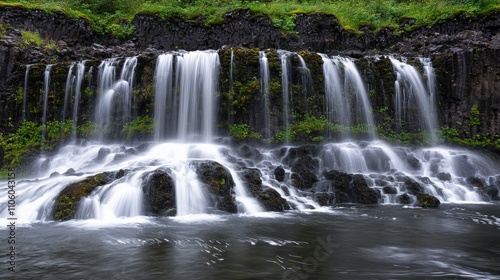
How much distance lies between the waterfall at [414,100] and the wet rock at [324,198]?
24.5 ft

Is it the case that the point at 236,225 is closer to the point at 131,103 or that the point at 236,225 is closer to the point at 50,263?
the point at 50,263

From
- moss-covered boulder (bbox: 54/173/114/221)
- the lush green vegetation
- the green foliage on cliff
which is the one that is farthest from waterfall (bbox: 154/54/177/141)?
the lush green vegetation

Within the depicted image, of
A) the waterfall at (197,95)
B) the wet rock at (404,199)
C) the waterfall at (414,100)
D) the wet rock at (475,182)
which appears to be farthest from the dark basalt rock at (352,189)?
the waterfall at (414,100)

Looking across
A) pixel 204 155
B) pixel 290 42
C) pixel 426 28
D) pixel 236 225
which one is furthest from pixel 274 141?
pixel 426 28

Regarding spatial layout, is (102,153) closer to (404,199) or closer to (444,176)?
(404,199)

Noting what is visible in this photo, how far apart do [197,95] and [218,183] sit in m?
6.81

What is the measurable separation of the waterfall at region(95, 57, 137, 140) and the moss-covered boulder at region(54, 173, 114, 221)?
6.60m

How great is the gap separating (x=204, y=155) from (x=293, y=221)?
18.5ft

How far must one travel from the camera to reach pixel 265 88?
49.8 ft

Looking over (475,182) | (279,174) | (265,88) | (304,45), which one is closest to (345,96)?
(265,88)

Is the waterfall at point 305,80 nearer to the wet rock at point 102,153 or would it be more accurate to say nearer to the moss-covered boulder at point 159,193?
the wet rock at point 102,153

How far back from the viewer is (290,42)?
22312mm

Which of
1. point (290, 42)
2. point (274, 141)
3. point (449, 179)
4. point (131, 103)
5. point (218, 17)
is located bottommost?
point (449, 179)

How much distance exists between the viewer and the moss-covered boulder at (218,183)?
29.1 ft
